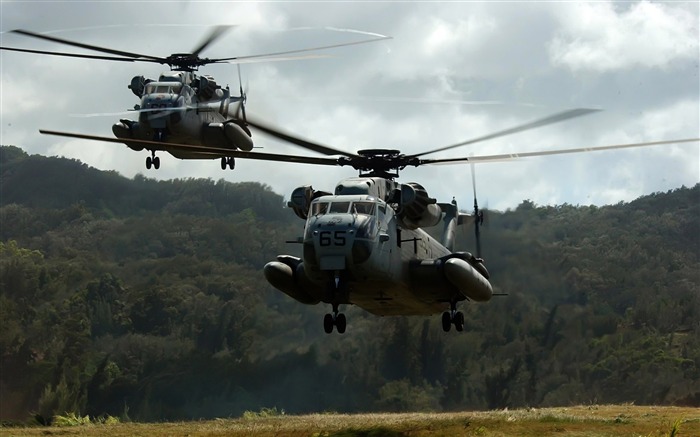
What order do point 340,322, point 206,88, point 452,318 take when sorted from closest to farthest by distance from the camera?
point 340,322, point 452,318, point 206,88

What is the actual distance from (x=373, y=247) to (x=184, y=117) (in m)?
10.0

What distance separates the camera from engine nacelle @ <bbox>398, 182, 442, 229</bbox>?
1249 inches

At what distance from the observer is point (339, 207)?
2998 centimetres

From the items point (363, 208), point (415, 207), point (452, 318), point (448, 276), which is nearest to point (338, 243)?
point (363, 208)

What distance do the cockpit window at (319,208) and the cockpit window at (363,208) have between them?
67 centimetres

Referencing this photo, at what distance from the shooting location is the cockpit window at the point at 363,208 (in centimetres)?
3006

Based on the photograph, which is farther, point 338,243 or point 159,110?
point 159,110

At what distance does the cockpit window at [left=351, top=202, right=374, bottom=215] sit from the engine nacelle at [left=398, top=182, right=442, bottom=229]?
164 centimetres

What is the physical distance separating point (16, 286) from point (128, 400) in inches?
392

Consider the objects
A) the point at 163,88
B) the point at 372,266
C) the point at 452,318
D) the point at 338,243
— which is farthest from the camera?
the point at 163,88

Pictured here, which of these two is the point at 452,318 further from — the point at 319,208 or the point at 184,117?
the point at 184,117

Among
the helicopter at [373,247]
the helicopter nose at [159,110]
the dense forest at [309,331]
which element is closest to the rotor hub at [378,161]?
the helicopter at [373,247]

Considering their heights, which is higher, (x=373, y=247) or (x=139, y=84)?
(x=139, y=84)

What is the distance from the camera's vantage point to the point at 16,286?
61.9 m
